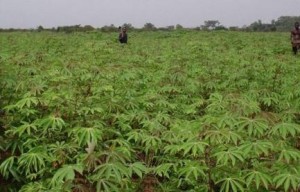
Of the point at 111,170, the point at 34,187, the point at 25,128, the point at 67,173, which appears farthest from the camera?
the point at 25,128

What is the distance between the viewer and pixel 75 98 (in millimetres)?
4930

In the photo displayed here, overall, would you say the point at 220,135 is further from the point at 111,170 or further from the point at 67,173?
the point at 67,173

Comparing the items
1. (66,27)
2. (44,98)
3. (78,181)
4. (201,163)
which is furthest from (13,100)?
(66,27)

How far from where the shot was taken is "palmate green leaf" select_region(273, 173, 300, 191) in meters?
2.90

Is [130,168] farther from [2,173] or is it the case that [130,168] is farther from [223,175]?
[2,173]

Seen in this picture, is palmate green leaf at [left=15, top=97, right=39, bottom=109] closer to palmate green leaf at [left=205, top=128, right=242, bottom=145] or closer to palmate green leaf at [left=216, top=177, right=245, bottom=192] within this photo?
palmate green leaf at [left=205, top=128, right=242, bottom=145]

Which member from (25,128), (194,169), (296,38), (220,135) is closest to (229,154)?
(220,135)

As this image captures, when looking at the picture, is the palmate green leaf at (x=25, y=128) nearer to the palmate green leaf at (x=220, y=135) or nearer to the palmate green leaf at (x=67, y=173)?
the palmate green leaf at (x=67, y=173)

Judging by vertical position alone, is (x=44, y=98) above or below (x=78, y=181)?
above

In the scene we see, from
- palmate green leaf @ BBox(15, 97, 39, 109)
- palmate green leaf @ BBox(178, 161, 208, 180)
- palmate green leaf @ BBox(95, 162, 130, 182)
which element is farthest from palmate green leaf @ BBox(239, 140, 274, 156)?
palmate green leaf @ BBox(15, 97, 39, 109)

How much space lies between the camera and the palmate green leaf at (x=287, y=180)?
2.90m

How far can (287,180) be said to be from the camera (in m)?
2.94

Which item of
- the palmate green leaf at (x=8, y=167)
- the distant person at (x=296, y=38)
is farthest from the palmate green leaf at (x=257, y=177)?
the distant person at (x=296, y=38)

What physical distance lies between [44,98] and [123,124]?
99cm
